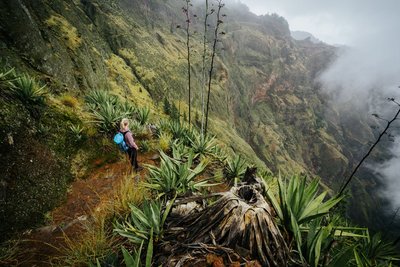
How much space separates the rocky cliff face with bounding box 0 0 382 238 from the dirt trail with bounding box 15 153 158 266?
0.50 metres

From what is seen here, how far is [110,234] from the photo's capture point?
3672 millimetres

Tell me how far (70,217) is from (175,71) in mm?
58793

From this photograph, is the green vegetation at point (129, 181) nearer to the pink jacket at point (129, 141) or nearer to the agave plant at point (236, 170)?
the agave plant at point (236, 170)

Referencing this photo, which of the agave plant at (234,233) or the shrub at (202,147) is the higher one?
the agave plant at (234,233)

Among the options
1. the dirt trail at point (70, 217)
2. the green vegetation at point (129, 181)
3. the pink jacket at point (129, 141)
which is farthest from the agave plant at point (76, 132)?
the pink jacket at point (129, 141)

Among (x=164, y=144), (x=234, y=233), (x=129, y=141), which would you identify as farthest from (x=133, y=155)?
(x=234, y=233)

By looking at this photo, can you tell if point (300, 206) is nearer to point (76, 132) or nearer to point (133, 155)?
point (133, 155)

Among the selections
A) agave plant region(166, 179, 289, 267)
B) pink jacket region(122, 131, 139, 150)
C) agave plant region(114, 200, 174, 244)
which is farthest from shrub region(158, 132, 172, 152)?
agave plant region(166, 179, 289, 267)

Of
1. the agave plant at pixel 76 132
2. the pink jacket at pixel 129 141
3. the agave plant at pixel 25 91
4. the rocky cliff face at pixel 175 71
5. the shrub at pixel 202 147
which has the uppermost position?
the agave plant at pixel 25 91

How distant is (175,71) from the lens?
201 feet

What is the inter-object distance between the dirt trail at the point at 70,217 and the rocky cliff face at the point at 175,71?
1.65ft

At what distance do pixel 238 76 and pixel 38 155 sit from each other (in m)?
122

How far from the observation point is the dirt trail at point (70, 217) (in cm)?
365

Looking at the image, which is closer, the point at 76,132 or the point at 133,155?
the point at 133,155
